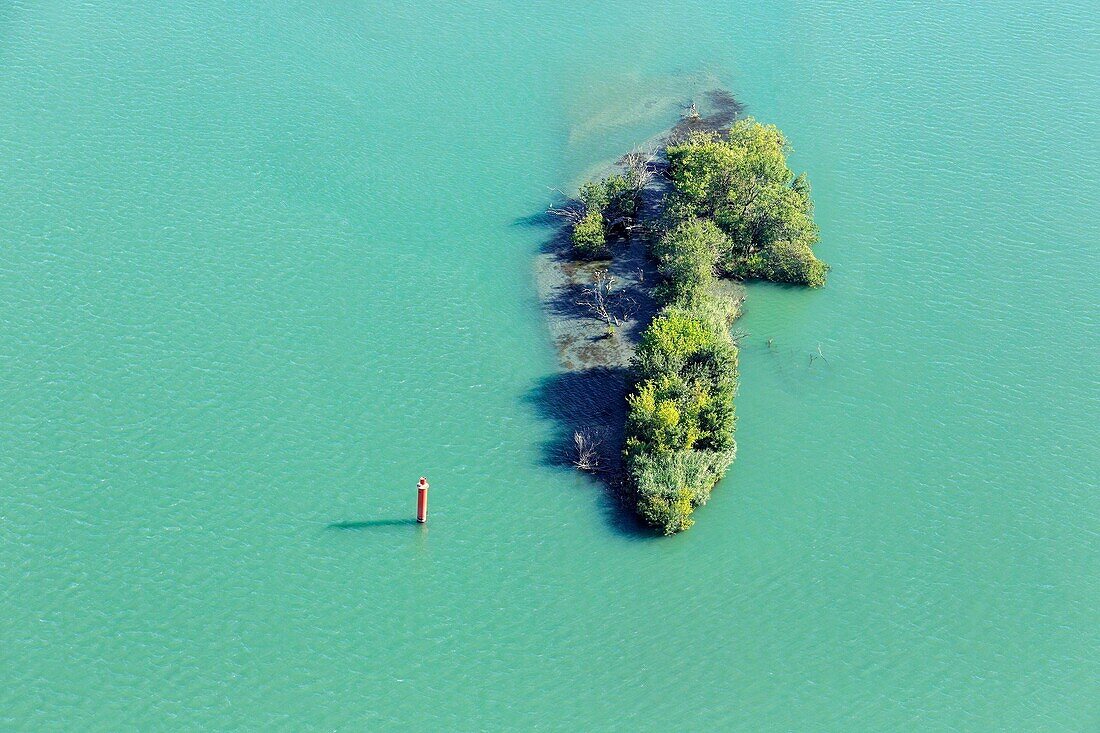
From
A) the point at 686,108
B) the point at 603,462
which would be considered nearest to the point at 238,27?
the point at 686,108

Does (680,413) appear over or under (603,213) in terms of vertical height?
under

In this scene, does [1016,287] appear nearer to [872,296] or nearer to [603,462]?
[872,296]

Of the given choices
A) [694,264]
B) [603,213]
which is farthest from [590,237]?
[694,264]

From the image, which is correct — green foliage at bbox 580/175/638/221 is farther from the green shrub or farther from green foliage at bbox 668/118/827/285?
the green shrub

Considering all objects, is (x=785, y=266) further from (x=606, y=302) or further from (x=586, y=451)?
(x=586, y=451)

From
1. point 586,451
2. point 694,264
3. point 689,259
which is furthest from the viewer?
point 689,259

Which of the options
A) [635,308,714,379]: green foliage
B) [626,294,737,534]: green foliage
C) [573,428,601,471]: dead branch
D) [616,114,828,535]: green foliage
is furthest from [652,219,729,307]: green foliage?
[573,428,601,471]: dead branch
